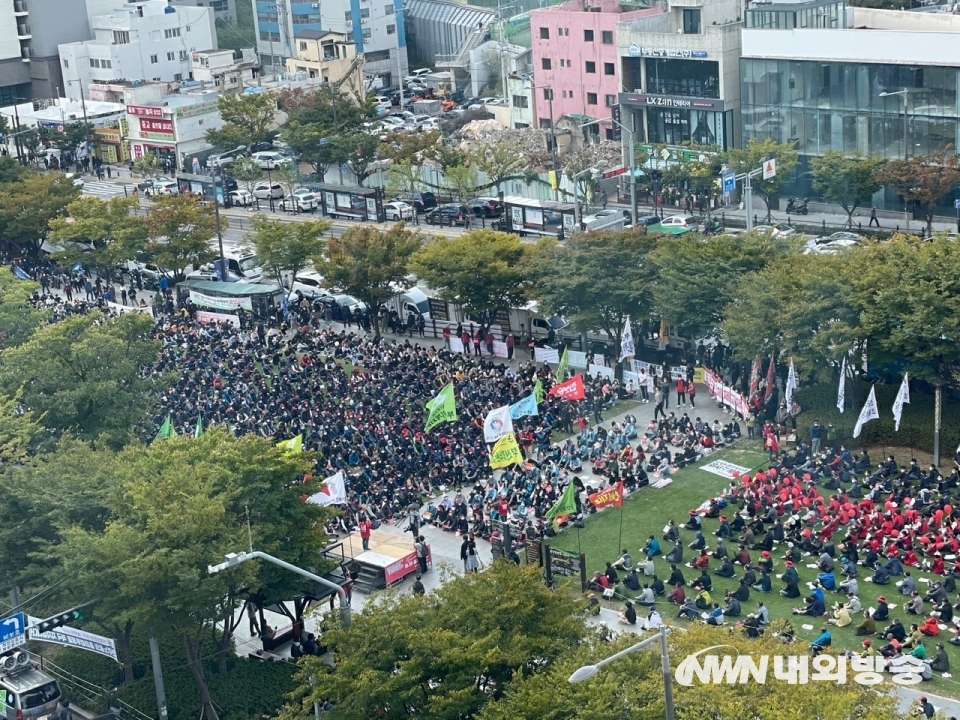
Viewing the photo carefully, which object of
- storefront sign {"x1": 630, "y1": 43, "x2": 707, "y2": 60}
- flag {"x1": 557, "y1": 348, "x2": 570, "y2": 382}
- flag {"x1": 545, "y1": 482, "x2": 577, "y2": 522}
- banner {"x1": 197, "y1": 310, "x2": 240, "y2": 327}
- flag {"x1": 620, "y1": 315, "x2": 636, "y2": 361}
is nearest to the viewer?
flag {"x1": 545, "y1": 482, "x2": 577, "y2": 522}

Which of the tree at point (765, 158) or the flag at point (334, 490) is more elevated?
the tree at point (765, 158)

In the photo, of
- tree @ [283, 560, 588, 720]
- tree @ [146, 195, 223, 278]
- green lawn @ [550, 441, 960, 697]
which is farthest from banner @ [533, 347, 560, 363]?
tree @ [146, 195, 223, 278]

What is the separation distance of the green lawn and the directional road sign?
15354 mm

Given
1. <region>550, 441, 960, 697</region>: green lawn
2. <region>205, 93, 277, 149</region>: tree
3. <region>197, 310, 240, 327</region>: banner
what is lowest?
<region>550, 441, 960, 697</region>: green lawn

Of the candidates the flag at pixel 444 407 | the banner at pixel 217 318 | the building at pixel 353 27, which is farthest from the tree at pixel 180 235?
the building at pixel 353 27

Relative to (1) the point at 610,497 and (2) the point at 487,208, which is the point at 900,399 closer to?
(1) the point at 610,497

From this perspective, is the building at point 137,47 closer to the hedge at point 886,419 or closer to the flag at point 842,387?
the hedge at point 886,419

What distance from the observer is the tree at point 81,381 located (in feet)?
166

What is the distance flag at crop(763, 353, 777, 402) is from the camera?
51.6 metres

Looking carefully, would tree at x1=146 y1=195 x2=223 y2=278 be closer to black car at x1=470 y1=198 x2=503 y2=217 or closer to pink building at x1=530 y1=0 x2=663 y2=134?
black car at x1=470 y1=198 x2=503 y2=217

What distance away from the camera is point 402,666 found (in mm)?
31469

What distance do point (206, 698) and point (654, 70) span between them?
59.6 m

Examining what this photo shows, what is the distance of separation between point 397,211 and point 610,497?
149 ft

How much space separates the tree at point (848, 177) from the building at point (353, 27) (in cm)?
5476
